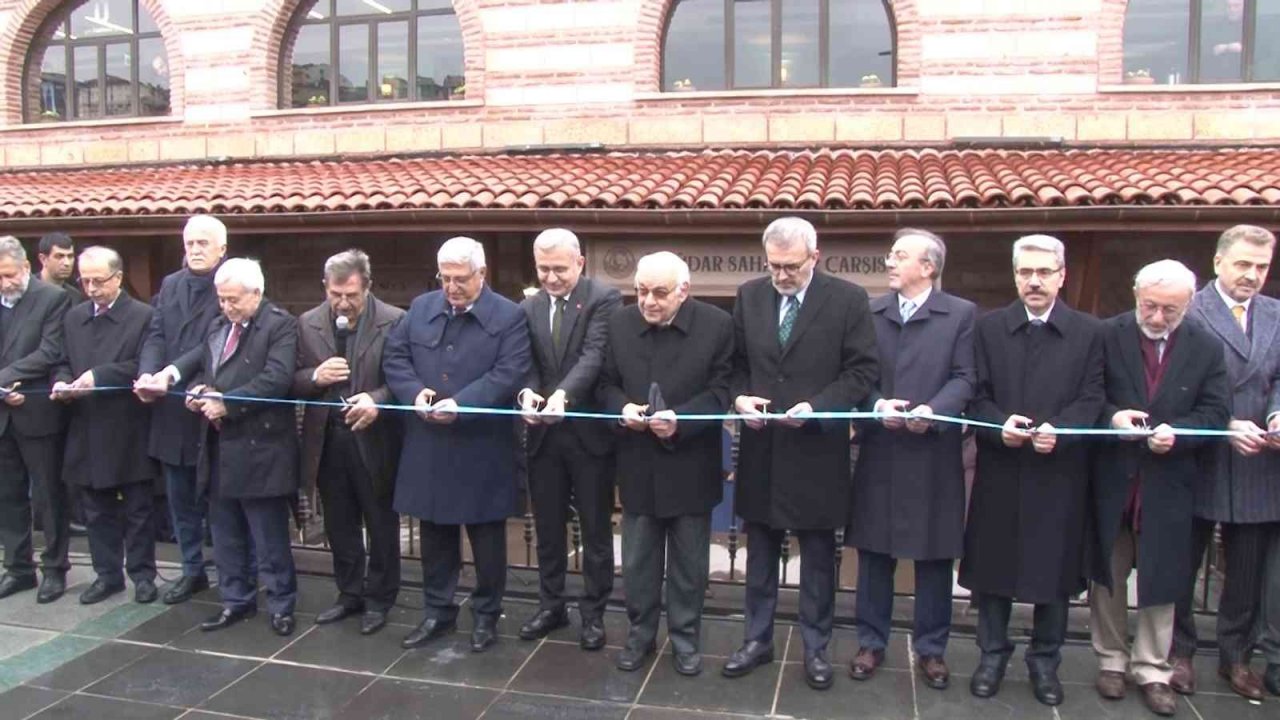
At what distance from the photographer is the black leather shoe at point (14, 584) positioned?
5531 millimetres

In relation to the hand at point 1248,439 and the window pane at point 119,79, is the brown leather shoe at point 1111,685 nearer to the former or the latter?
the hand at point 1248,439

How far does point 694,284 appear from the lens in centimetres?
1005

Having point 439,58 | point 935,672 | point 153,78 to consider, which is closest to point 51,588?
point 935,672

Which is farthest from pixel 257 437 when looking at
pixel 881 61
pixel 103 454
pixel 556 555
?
pixel 881 61

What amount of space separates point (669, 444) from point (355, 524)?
179 cm

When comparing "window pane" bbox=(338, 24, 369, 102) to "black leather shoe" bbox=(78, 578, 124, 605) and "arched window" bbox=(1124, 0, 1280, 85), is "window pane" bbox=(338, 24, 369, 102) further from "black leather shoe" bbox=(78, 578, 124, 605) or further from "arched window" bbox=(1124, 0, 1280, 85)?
"arched window" bbox=(1124, 0, 1280, 85)

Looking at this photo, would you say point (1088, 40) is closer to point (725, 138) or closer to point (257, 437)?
point (725, 138)

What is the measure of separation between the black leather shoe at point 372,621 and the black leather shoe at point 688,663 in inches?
60.6

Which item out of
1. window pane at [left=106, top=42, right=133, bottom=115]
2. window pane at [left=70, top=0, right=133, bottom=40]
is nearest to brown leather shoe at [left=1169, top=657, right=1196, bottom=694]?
window pane at [left=106, top=42, right=133, bottom=115]

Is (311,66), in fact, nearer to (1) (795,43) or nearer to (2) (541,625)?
(1) (795,43)

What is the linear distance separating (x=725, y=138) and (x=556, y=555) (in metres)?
7.32

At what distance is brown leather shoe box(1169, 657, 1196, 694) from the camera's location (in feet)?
13.9

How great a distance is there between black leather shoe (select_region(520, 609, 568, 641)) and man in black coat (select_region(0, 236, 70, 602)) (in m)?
2.68

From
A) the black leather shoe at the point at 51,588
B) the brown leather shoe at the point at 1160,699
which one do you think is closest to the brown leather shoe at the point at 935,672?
the brown leather shoe at the point at 1160,699
